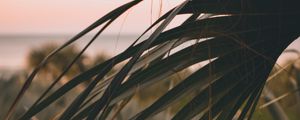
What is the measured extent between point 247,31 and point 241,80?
42 mm

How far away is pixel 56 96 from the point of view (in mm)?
384

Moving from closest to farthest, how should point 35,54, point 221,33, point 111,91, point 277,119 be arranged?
point 111,91 < point 221,33 < point 277,119 < point 35,54

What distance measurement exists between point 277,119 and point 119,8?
511mm

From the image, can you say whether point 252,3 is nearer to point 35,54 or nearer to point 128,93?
point 128,93

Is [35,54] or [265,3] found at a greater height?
[265,3]

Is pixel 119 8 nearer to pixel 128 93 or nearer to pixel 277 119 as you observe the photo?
pixel 128 93

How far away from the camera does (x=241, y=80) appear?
440 millimetres

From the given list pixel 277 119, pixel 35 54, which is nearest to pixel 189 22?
pixel 277 119

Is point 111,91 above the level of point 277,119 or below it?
above

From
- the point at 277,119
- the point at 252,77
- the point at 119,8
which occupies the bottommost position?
the point at 277,119

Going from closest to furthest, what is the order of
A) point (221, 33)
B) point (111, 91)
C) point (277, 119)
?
point (111, 91)
point (221, 33)
point (277, 119)

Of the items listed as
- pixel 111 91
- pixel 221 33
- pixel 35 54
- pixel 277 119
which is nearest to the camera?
pixel 111 91

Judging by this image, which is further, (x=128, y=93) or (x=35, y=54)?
(x=35, y=54)

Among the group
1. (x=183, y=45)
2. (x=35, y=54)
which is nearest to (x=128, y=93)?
(x=183, y=45)
